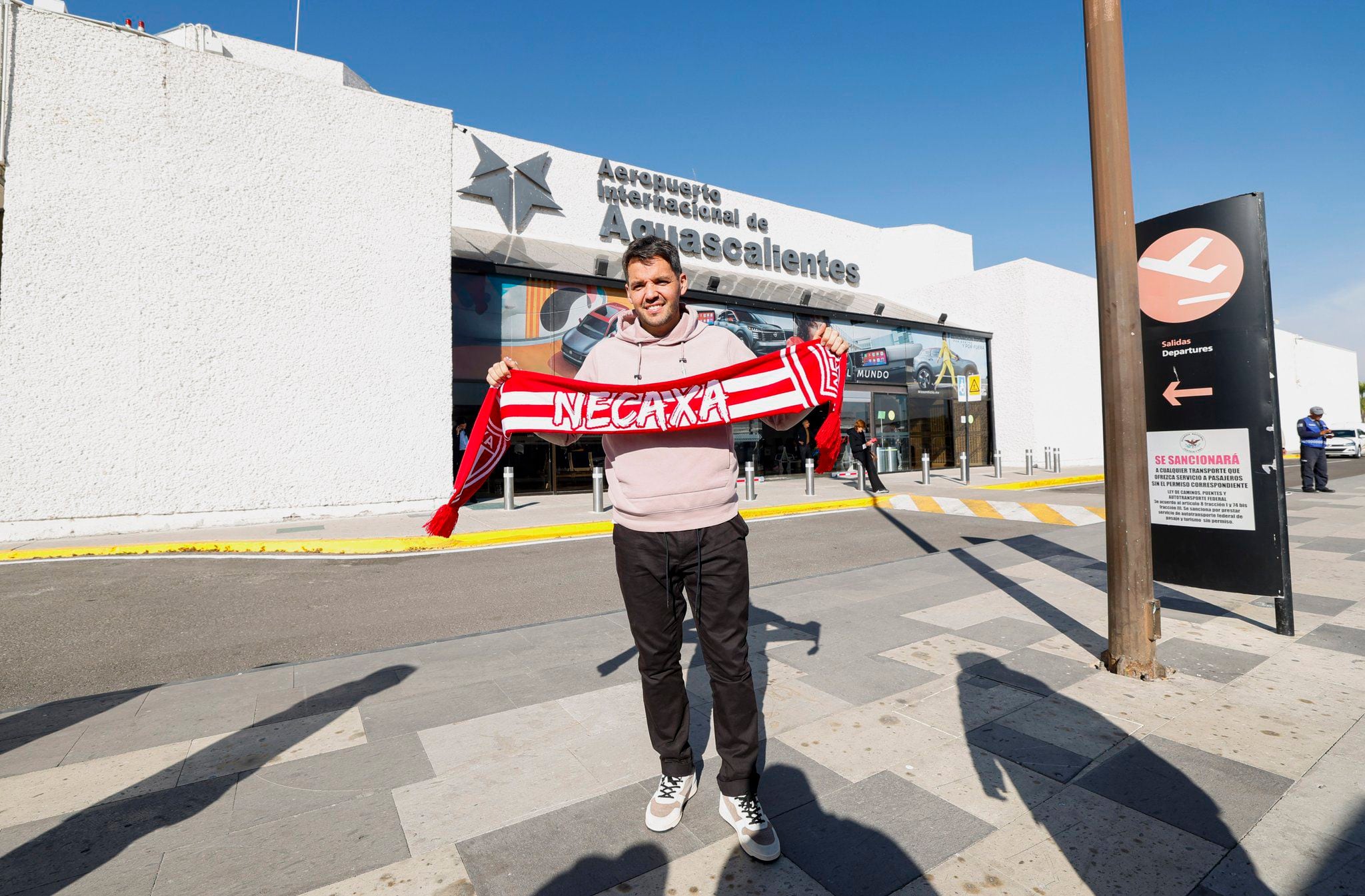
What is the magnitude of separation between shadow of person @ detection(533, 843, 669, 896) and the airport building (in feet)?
19.5

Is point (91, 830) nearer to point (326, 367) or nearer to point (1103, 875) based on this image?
point (1103, 875)

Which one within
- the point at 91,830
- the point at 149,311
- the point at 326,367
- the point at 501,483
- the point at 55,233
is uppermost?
the point at 55,233

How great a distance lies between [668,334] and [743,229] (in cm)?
2117

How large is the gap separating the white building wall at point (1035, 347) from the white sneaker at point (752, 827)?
25970 mm

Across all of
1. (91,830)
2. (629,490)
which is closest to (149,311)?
(91,830)

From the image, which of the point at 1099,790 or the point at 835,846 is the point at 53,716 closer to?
the point at 835,846

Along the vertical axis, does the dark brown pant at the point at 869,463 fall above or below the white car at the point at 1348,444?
below

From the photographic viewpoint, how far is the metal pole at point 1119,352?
3762 millimetres

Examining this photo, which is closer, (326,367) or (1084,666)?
(1084,666)

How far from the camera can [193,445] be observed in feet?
36.0

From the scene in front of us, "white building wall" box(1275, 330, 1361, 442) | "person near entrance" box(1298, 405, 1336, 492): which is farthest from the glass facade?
"white building wall" box(1275, 330, 1361, 442)

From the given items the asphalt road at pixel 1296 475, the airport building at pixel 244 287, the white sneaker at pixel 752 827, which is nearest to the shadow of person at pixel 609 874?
the white sneaker at pixel 752 827

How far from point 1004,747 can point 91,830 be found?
3.65m

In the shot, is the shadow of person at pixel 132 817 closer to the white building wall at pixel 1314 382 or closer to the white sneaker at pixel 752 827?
the white sneaker at pixel 752 827
